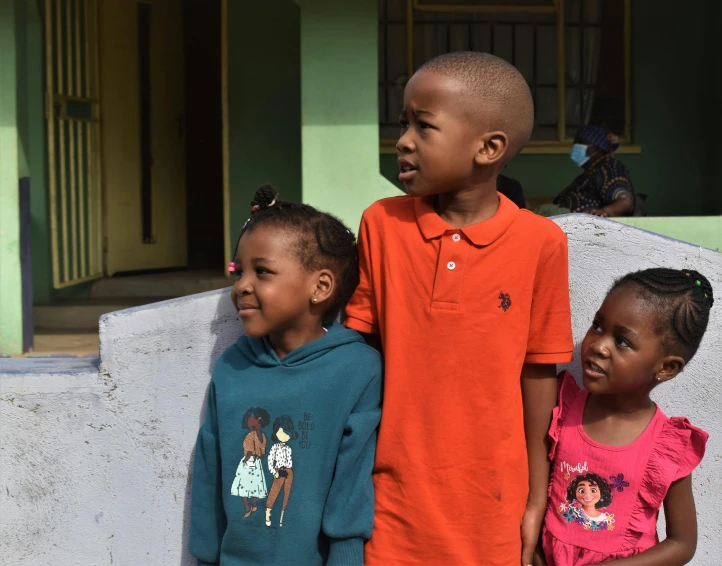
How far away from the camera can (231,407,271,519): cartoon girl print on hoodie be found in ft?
7.08

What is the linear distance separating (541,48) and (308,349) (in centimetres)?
655

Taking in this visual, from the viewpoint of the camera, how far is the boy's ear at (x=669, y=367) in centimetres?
216

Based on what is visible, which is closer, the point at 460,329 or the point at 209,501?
the point at 460,329

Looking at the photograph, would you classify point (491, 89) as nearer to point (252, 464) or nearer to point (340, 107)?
point (252, 464)

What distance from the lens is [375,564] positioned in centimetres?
212

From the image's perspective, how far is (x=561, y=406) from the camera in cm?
227

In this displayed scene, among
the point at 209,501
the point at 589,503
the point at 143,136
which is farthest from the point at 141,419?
the point at 143,136

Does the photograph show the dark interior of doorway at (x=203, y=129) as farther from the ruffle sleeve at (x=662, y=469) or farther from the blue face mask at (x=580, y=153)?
the ruffle sleeve at (x=662, y=469)

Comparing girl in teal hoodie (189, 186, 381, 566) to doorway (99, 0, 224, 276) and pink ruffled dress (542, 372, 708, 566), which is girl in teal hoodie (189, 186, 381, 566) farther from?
doorway (99, 0, 224, 276)

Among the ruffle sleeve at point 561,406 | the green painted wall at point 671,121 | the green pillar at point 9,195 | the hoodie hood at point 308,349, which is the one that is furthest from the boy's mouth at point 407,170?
the green painted wall at point 671,121

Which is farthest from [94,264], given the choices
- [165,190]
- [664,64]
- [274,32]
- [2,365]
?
[664,64]

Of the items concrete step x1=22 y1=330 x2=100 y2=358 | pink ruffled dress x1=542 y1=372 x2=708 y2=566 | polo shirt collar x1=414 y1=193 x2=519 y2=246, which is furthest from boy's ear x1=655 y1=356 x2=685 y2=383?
concrete step x1=22 y1=330 x2=100 y2=358

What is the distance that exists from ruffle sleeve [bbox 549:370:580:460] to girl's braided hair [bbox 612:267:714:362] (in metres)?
0.29

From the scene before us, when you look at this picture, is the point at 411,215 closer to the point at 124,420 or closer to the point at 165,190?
the point at 124,420
